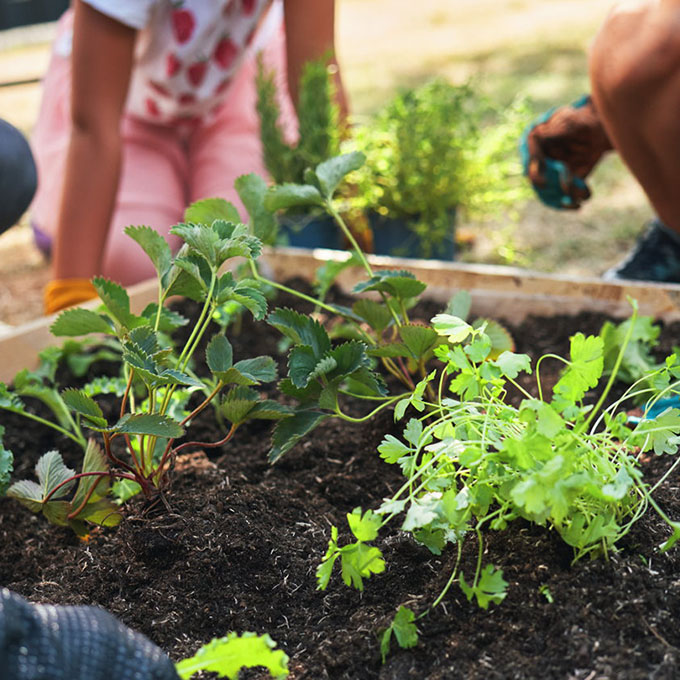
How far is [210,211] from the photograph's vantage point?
1.21 metres

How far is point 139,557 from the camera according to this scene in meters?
1.09

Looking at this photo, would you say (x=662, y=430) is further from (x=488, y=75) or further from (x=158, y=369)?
(x=488, y=75)

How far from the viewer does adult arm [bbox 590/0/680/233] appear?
1552mm

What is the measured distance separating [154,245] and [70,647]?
559mm

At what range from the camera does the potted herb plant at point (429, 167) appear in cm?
237

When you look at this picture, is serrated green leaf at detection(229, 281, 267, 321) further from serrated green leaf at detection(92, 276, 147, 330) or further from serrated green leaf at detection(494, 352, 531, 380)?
serrated green leaf at detection(494, 352, 531, 380)

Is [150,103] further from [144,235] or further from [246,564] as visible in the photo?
[246,564]

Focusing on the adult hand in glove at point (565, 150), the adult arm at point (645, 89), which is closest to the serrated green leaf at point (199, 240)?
the adult arm at point (645, 89)

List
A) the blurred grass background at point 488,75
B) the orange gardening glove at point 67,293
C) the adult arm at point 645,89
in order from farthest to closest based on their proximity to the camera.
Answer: the blurred grass background at point 488,75 → the orange gardening glove at point 67,293 → the adult arm at point 645,89

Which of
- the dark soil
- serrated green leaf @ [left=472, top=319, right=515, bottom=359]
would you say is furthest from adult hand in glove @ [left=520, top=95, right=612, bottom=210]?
the dark soil

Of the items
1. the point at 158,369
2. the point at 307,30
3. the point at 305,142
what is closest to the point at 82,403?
the point at 158,369

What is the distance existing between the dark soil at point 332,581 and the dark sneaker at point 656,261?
106 centimetres

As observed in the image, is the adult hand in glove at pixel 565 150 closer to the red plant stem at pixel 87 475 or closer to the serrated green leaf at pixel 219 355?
the serrated green leaf at pixel 219 355

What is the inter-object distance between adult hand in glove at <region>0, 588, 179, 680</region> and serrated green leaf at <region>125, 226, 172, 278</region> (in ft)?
1.65
